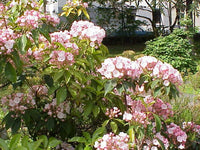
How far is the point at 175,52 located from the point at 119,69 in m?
6.23


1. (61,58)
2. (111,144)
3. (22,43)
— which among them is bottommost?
(111,144)

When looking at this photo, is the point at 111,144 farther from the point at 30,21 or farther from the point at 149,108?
the point at 30,21

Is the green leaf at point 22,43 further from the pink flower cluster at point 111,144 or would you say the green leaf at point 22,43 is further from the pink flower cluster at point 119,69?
the pink flower cluster at point 111,144

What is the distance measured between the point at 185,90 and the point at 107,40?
9.85m

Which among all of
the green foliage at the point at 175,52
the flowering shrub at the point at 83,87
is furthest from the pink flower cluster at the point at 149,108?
the green foliage at the point at 175,52

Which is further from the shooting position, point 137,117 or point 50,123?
point 50,123

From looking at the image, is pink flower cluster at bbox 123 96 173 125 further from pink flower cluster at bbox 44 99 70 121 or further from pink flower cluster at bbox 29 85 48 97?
pink flower cluster at bbox 29 85 48 97

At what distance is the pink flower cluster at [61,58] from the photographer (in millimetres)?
1937

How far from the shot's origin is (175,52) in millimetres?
7848

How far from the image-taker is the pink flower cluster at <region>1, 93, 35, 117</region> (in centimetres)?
220

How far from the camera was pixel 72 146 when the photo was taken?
8.26ft

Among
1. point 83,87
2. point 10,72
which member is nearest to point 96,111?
point 83,87

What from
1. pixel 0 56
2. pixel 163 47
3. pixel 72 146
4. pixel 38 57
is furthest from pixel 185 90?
pixel 0 56

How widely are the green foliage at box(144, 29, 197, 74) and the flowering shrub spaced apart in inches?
204
